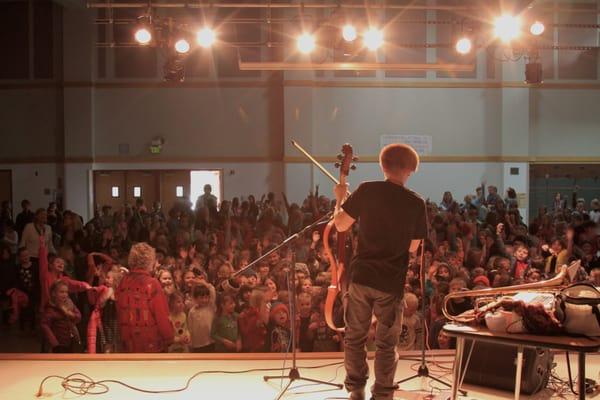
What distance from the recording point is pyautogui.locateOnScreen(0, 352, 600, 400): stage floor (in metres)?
3.53

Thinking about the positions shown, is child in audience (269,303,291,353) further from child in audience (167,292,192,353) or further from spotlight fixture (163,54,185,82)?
spotlight fixture (163,54,185,82)

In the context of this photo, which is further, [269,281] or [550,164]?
[550,164]

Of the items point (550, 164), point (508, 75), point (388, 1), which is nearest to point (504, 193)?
point (550, 164)

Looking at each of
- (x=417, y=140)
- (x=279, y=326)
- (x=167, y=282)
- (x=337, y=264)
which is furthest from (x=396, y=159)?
(x=417, y=140)

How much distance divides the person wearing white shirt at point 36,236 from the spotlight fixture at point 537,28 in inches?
203

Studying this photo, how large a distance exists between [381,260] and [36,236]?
5.08 meters

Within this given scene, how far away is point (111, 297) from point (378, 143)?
7514 mm

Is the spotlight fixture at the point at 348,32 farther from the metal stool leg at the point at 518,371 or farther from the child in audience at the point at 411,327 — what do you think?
the metal stool leg at the point at 518,371

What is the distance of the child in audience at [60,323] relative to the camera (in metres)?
4.96

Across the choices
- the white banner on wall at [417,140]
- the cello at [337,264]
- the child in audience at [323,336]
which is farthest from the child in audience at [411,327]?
the white banner on wall at [417,140]

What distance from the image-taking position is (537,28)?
6090 mm

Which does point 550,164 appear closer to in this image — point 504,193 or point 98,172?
point 504,193

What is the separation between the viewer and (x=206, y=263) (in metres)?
6.12

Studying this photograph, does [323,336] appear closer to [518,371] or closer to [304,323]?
[304,323]
